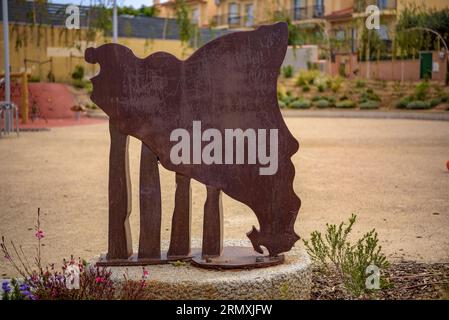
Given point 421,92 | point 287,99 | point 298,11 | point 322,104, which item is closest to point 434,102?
point 421,92

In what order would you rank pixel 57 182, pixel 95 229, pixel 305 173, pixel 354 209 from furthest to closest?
1. pixel 305 173
2. pixel 57 182
3. pixel 354 209
4. pixel 95 229

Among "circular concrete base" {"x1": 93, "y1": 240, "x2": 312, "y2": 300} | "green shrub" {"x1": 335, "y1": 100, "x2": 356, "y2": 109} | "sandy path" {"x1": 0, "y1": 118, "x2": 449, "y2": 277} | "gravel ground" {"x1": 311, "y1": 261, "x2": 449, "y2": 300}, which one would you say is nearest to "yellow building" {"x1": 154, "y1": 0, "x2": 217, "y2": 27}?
"green shrub" {"x1": 335, "y1": 100, "x2": 356, "y2": 109}

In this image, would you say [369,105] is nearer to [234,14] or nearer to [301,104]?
[301,104]

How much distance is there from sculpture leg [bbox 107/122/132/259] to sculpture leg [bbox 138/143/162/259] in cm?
10

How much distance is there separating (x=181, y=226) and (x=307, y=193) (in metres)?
5.22

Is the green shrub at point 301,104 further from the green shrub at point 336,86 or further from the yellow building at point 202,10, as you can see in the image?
the yellow building at point 202,10

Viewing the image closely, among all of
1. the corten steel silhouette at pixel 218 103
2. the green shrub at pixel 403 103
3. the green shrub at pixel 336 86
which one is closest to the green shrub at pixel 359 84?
the green shrub at pixel 336 86

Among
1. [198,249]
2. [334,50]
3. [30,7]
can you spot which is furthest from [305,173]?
[334,50]

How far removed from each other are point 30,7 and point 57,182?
3241 cm

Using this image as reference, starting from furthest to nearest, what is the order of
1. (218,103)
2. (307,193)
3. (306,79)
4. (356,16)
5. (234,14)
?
1. (234,14)
2. (356,16)
3. (306,79)
4. (307,193)
5. (218,103)

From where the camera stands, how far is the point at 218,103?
14.7ft

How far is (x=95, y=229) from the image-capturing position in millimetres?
7359

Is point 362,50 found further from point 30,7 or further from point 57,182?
point 57,182

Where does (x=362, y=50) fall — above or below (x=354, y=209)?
above
